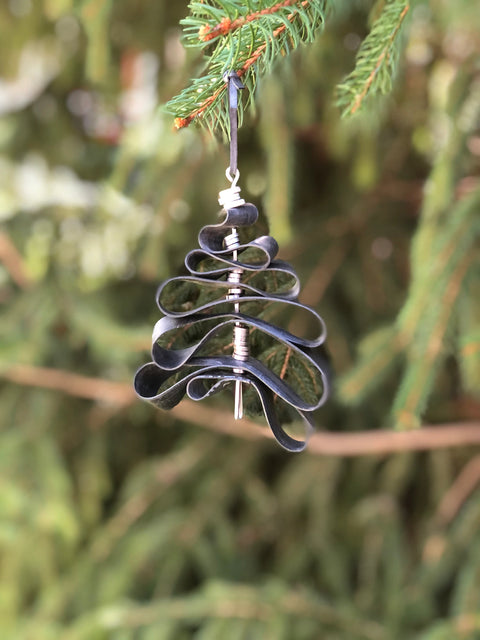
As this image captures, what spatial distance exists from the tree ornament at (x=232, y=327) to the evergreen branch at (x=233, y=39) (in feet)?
0.06

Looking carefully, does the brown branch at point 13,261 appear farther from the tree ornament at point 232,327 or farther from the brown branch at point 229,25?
the brown branch at point 229,25

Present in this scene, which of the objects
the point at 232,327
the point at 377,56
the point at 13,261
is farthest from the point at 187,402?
the point at 377,56

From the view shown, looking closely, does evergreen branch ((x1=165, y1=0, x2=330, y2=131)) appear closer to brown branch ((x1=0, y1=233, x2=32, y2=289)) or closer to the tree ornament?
the tree ornament

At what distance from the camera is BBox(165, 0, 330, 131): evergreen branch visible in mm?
374

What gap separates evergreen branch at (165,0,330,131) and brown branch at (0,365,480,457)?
2.41 ft

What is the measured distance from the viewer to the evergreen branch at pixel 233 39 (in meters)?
0.37

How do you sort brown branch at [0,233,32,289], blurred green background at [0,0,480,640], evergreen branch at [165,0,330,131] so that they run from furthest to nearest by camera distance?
brown branch at [0,233,32,289] → blurred green background at [0,0,480,640] → evergreen branch at [165,0,330,131]

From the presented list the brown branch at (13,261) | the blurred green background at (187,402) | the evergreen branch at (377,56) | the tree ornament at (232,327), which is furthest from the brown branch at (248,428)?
the evergreen branch at (377,56)

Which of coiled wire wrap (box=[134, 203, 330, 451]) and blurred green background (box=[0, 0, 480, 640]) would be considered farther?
blurred green background (box=[0, 0, 480, 640])

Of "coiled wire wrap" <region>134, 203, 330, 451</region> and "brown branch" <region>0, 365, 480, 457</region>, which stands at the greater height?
"coiled wire wrap" <region>134, 203, 330, 451</region>

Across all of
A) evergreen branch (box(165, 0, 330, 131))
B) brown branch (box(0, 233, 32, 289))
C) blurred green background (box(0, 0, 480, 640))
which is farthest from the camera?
brown branch (box(0, 233, 32, 289))

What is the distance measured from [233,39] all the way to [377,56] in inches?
6.8

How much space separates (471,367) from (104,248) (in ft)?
3.06

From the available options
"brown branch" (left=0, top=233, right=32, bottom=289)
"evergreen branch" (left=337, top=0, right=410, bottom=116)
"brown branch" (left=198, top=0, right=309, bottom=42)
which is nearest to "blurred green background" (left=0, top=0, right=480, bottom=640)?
"brown branch" (left=0, top=233, right=32, bottom=289)
